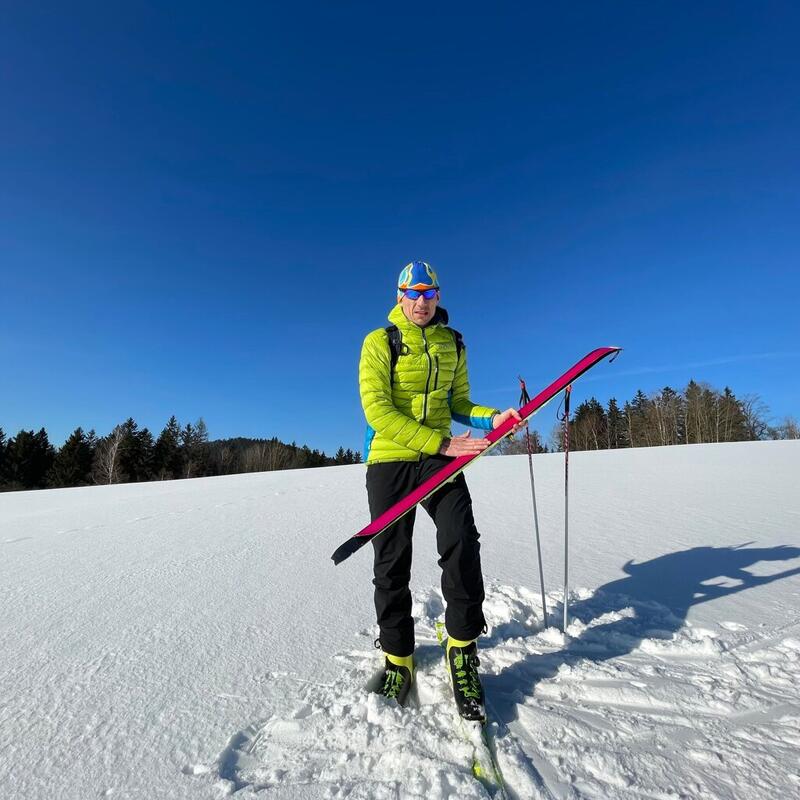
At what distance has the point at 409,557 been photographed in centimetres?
220

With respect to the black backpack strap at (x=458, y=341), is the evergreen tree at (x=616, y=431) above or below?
above

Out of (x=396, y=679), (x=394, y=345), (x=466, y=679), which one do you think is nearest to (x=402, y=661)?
(x=396, y=679)

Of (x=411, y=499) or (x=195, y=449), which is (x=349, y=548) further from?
(x=195, y=449)

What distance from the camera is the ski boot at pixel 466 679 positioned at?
5.79 feet

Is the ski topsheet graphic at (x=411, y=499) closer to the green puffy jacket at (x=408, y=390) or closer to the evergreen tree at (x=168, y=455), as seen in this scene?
the green puffy jacket at (x=408, y=390)

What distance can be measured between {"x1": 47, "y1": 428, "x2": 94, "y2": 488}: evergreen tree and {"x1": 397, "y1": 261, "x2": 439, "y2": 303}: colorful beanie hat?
51.9m

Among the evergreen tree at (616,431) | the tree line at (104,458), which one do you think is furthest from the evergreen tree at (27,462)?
the evergreen tree at (616,431)

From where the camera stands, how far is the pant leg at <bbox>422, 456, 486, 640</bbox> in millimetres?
2070

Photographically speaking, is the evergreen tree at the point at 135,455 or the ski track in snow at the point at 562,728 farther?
the evergreen tree at the point at 135,455

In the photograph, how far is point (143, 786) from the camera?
1.43m

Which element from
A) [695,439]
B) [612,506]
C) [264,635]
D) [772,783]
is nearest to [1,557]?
[264,635]

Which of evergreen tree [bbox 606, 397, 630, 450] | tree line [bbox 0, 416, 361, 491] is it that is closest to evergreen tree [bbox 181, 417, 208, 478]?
tree line [bbox 0, 416, 361, 491]

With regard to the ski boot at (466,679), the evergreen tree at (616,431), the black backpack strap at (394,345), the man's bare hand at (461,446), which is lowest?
the ski boot at (466,679)

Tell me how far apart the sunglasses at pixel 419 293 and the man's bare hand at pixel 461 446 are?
0.83 meters
